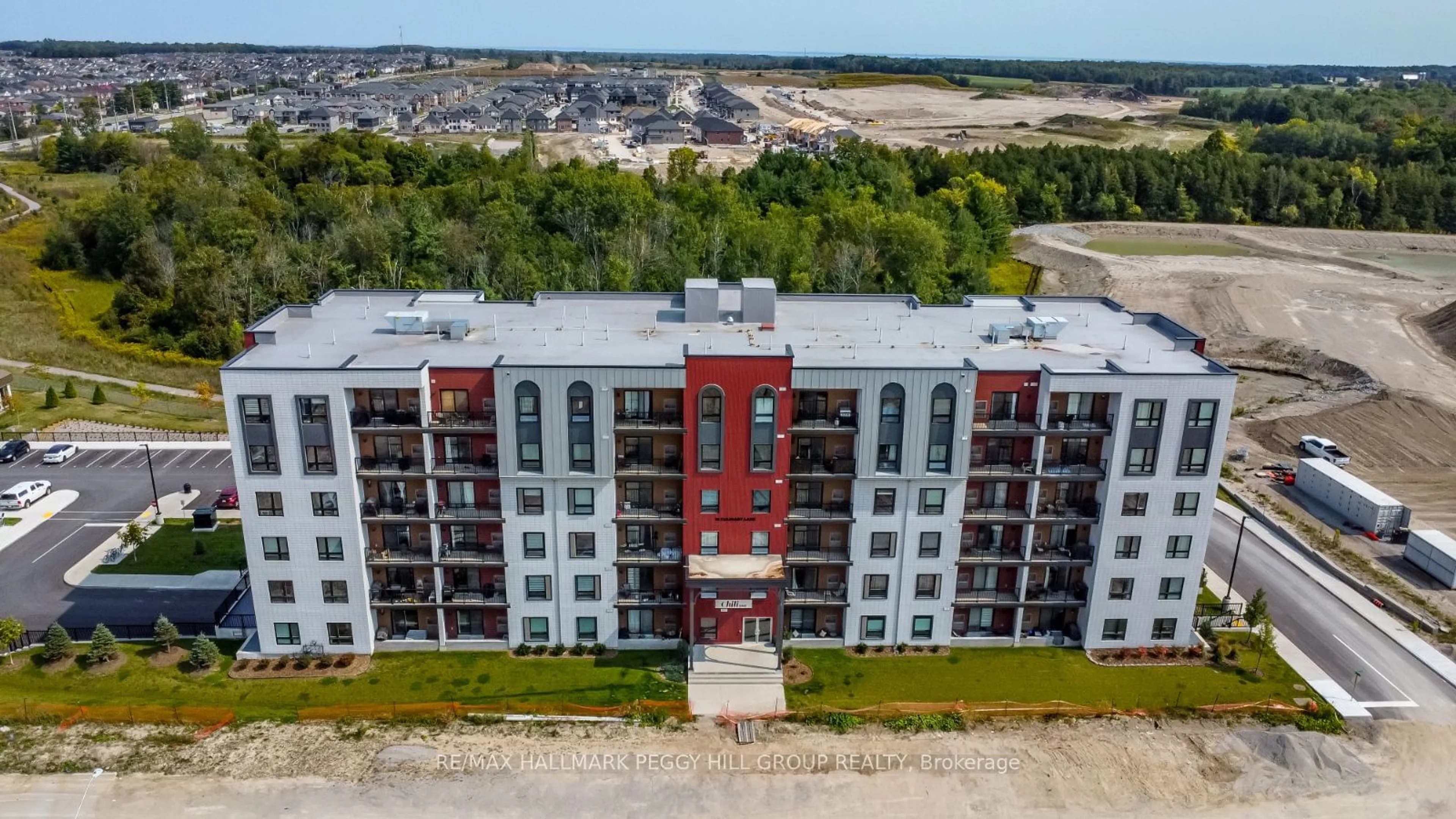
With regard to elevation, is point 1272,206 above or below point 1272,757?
above

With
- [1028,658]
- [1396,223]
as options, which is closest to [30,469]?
[1028,658]

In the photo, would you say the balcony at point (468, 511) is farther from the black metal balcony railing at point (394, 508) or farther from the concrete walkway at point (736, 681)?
the concrete walkway at point (736, 681)

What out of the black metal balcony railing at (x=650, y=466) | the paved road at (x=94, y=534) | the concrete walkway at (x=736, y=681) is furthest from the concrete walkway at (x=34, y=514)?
the concrete walkway at (x=736, y=681)

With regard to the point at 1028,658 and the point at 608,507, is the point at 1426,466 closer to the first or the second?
the point at 1028,658

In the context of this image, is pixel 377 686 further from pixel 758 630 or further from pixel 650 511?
pixel 758 630

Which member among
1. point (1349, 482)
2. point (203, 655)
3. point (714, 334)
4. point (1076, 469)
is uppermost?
point (714, 334)

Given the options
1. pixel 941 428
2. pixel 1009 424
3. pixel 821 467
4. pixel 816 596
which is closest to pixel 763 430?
pixel 821 467
